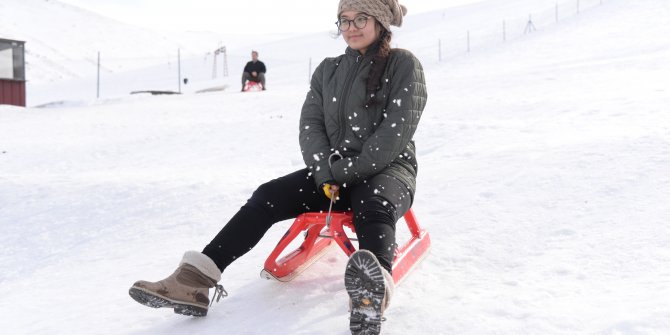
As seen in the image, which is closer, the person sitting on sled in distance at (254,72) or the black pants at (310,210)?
the black pants at (310,210)

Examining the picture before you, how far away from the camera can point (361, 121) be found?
267cm

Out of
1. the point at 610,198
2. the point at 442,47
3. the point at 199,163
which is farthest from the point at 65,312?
the point at 442,47

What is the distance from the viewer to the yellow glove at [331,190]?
2.49m

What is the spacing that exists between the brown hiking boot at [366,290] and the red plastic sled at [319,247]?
0.44 m

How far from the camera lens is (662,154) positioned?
413cm

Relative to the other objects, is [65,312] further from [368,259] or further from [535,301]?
[535,301]

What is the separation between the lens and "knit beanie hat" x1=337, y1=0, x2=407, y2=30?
2.70m

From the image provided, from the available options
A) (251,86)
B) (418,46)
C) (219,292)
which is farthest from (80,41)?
(219,292)

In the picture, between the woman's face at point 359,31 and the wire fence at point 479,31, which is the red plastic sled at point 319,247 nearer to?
the woman's face at point 359,31

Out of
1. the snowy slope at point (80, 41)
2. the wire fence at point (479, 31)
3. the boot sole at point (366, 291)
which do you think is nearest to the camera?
the boot sole at point (366, 291)

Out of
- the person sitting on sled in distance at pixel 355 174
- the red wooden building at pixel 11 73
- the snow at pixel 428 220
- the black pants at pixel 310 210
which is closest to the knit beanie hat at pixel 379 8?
the person sitting on sled in distance at pixel 355 174

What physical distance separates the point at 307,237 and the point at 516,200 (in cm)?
148

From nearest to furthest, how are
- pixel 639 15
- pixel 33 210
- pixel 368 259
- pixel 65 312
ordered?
pixel 368 259
pixel 65 312
pixel 33 210
pixel 639 15

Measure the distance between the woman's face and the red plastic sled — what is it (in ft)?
2.53
